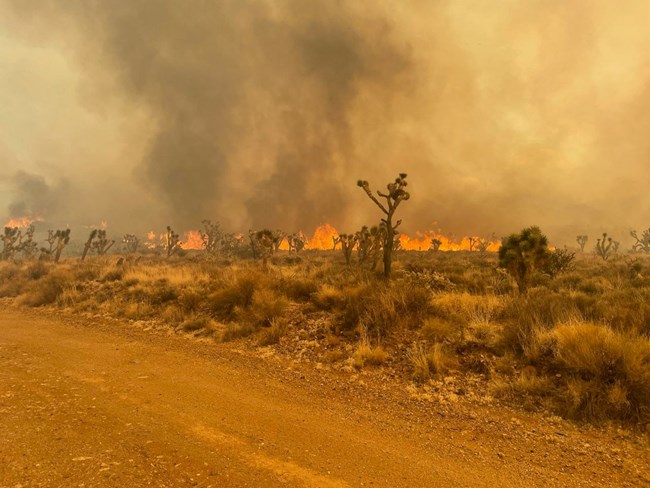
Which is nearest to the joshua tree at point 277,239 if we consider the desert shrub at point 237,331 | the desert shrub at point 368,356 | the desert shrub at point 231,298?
the desert shrub at point 231,298

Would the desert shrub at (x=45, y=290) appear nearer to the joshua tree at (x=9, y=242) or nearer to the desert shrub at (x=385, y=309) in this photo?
the desert shrub at (x=385, y=309)

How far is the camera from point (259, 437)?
480 centimetres

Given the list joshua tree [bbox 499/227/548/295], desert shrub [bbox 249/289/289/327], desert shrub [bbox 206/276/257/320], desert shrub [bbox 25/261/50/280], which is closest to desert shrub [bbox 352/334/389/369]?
desert shrub [bbox 249/289/289/327]

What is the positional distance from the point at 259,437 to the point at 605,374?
573 centimetres

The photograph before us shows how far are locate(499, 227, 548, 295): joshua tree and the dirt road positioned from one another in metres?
12.4

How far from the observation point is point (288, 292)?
1340cm

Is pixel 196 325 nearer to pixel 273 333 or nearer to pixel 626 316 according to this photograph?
pixel 273 333

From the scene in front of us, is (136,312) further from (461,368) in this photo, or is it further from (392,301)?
(461,368)

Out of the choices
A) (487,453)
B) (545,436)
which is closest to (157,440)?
(487,453)

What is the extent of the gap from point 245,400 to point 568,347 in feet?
19.8

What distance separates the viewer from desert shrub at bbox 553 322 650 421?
538 cm

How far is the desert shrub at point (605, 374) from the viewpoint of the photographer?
538 cm

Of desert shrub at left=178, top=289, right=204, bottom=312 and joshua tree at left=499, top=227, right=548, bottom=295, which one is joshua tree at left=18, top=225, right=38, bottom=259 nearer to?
desert shrub at left=178, top=289, right=204, bottom=312

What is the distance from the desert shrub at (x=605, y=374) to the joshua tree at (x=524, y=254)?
991cm
